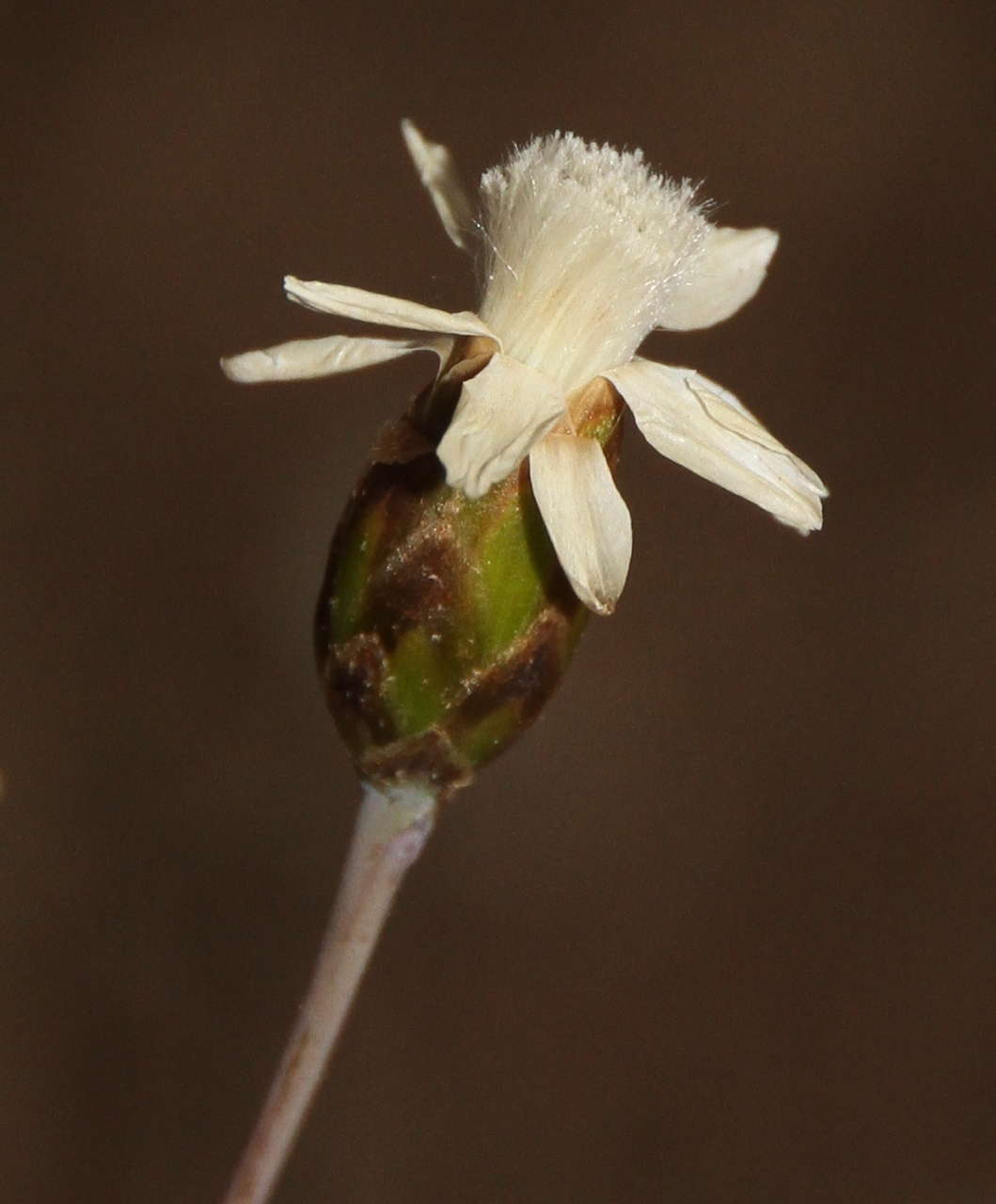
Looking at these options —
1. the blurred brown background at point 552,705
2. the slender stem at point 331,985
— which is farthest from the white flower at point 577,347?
the blurred brown background at point 552,705

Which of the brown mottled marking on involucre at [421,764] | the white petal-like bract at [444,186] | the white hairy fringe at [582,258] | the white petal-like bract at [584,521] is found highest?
the white petal-like bract at [444,186]

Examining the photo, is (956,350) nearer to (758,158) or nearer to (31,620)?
(758,158)

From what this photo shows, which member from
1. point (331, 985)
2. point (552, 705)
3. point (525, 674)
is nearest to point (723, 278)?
point (525, 674)

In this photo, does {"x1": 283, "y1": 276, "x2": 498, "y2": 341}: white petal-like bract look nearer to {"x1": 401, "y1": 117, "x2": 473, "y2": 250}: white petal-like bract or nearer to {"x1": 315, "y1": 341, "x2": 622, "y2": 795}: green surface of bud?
{"x1": 315, "y1": 341, "x2": 622, "y2": 795}: green surface of bud

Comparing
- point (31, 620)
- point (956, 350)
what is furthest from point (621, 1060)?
point (956, 350)

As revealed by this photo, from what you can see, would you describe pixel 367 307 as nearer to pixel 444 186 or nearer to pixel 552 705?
pixel 444 186

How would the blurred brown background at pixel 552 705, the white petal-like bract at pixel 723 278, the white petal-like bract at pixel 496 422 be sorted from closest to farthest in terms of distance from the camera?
the white petal-like bract at pixel 496 422, the white petal-like bract at pixel 723 278, the blurred brown background at pixel 552 705

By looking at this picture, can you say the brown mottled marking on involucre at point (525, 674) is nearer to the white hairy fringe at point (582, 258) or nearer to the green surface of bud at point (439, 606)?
the green surface of bud at point (439, 606)
